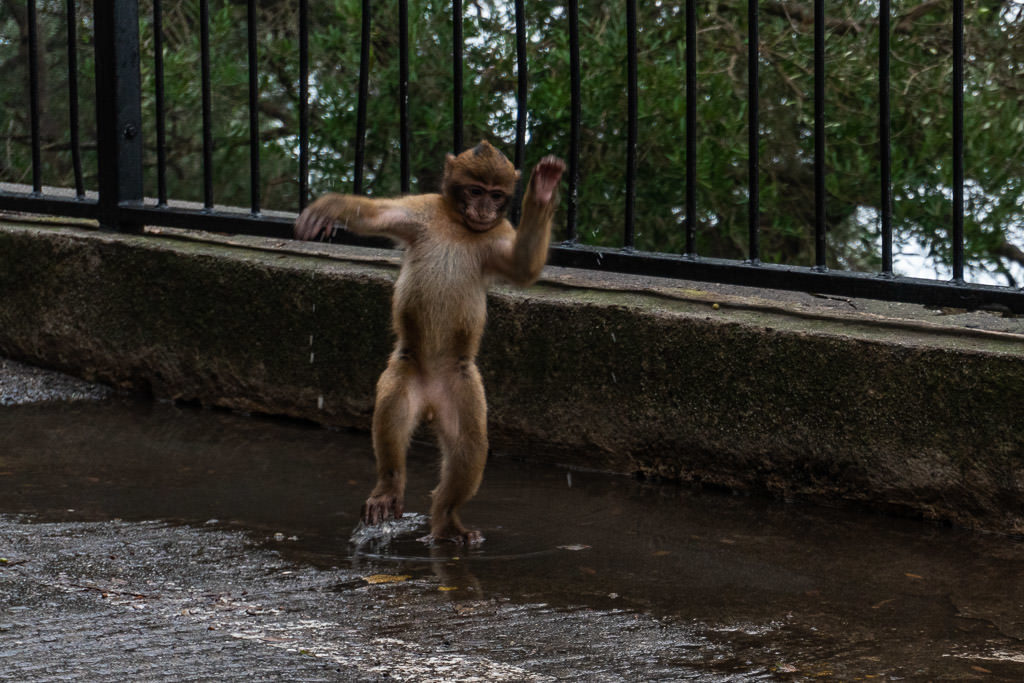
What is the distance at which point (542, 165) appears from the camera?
3.92m

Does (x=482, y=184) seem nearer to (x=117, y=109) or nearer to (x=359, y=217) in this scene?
(x=359, y=217)

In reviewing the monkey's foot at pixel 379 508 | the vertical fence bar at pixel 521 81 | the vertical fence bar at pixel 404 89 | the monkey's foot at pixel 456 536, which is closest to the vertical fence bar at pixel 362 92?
the vertical fence bar at pixel 404 89

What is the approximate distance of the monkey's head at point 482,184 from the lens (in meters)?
4.26

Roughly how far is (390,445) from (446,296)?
0.49 meters

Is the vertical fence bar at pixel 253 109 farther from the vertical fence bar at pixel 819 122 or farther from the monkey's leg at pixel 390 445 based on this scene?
the vertical fence bar at pixel 819 122

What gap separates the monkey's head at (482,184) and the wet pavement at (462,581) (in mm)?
948

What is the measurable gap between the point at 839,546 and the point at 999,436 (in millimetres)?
569

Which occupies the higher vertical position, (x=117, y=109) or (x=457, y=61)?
(x=457, y=61)

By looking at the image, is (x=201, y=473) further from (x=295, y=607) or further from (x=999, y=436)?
(x=999, y=436)

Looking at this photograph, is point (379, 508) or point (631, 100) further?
point (631, 100)

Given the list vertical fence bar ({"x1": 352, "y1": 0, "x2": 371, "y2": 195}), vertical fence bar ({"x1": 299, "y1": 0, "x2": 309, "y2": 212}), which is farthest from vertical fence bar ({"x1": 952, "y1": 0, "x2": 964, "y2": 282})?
vertical fence bar ({"x1": 299, "y1": 0, "x2": 309, "y2": 212})

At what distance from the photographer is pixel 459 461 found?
13.9 feet

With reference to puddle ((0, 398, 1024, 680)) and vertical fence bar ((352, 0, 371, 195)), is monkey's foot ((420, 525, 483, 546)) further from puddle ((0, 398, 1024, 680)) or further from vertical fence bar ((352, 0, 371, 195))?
vertical fence bar ((352, 0, 371, 195))

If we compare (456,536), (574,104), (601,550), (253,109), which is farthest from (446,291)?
(253,109)
